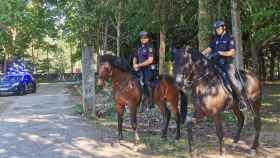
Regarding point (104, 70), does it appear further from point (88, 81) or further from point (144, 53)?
point (88, 81)

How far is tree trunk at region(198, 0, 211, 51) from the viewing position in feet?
48.2

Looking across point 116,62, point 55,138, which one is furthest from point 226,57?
point 55,138

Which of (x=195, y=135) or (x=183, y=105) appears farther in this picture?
(x=195, y=135)

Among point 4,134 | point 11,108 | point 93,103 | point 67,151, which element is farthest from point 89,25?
point 67,151

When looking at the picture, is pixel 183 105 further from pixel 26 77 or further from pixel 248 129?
pixel 26 77

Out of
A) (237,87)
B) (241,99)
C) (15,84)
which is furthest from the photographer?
(15,84)

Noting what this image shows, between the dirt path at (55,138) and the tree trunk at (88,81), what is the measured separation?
1.55 ft

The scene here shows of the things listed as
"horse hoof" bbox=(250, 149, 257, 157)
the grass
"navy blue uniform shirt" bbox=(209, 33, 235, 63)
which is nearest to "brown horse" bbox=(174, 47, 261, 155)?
"horse hoof" bbox=(250, 149, 257, 157)

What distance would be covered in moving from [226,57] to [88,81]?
25.2 feet

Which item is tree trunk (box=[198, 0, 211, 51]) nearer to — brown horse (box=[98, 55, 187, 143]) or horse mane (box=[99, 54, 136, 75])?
→ brown horse (box=[98, 55, 187, 143])

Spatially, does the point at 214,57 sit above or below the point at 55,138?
above

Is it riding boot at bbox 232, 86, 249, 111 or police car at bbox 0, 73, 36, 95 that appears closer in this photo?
riding boot at bbox 232, 86, 249, 111

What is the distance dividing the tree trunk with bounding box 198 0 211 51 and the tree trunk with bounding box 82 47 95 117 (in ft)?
13.1

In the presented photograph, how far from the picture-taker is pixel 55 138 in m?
12.4
